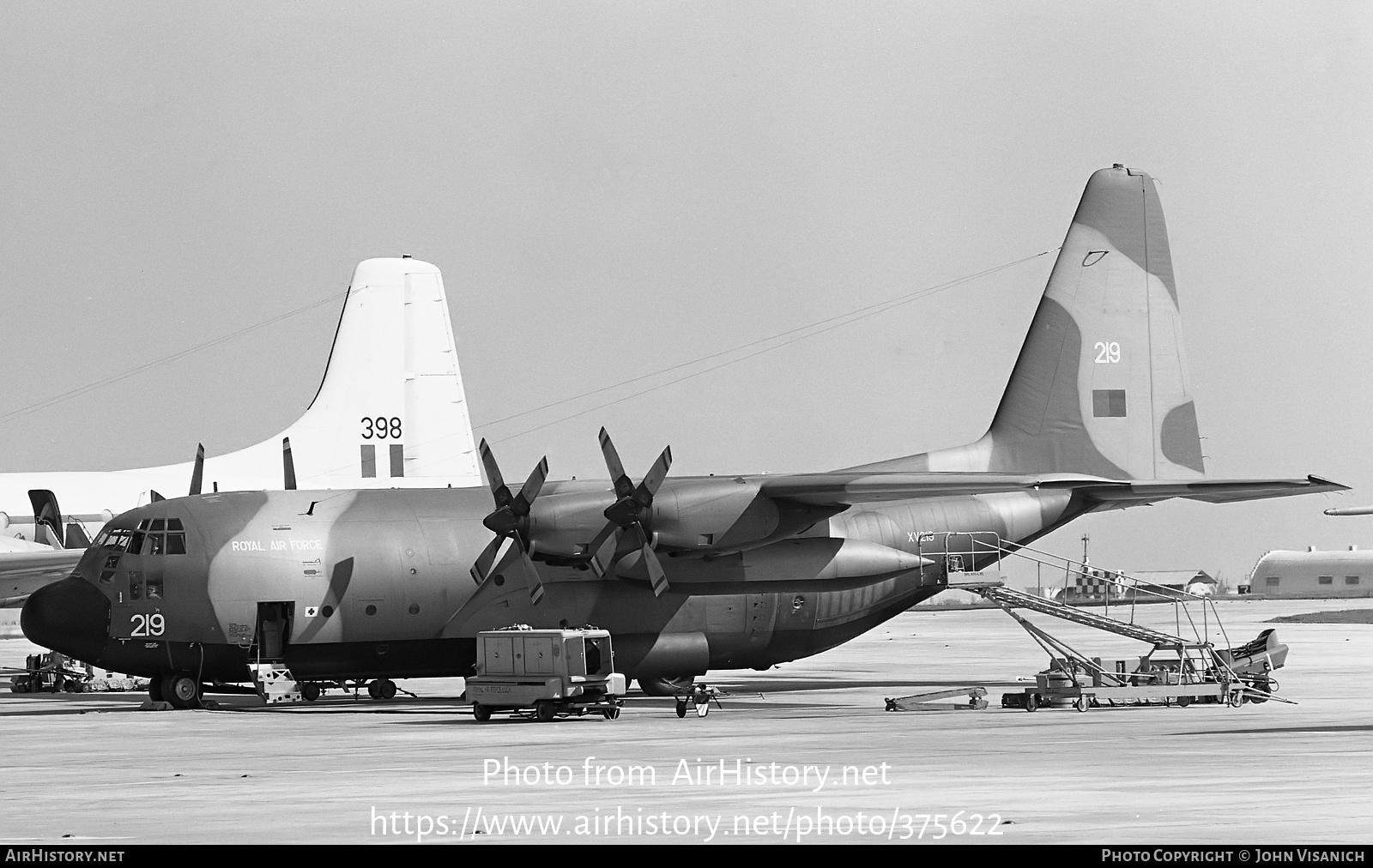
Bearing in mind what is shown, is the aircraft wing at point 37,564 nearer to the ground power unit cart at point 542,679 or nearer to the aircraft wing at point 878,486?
the ground power unit cart at point 542,679

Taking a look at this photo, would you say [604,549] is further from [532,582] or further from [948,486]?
[948,486]

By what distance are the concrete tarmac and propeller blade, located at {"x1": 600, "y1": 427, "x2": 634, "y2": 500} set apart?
345 centimetres

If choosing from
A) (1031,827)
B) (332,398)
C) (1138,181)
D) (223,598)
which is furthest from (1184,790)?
(332,398)

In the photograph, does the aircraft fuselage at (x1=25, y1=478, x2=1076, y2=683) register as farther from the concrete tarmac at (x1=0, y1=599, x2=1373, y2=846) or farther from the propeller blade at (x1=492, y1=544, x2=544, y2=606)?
the concrete tarmac at (x1=0, y1=599, x2=1373, y2=846)

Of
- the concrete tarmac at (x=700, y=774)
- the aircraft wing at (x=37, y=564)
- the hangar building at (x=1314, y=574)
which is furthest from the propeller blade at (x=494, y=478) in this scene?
the hangar building at (x=1314, y=574)

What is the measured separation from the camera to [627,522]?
2742 centimetres

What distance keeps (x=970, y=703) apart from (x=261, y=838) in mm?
17112

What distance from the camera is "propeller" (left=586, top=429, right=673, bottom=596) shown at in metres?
27.4

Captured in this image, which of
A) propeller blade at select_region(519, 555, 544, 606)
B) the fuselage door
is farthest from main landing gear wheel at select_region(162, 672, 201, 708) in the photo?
propeller blade at select_region(519, 555, 544, 606)

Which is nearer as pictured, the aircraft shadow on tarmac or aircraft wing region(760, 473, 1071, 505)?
the aircraft shadow on tarmac

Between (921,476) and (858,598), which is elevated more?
(921,476)

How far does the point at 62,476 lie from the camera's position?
1731 inches
